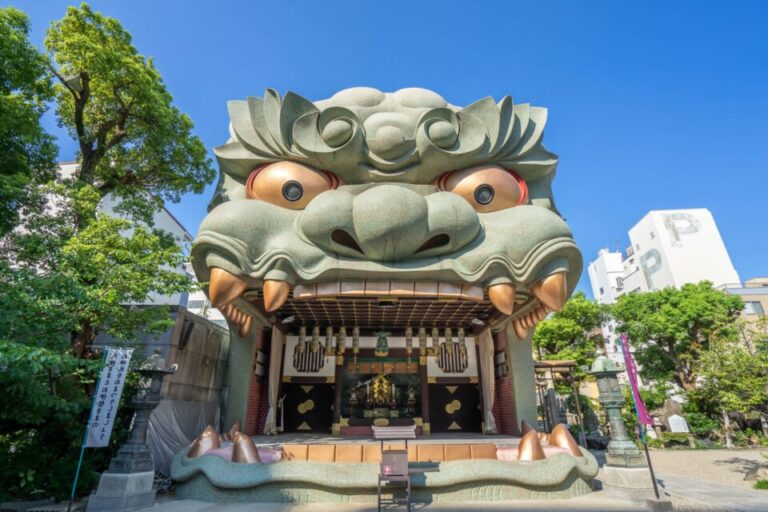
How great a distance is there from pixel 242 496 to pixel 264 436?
4.11m

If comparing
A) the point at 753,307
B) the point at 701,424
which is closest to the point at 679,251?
the point at 753,307

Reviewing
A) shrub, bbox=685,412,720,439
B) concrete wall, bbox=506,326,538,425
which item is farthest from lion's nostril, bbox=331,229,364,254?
shrub, bbox=685,412,720,439

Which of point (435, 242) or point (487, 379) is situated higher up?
point (435, 242)

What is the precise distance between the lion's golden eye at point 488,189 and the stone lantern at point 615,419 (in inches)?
183

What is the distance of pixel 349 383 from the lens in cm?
1400

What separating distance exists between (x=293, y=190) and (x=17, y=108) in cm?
599

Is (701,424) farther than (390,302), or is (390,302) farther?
(701,424)

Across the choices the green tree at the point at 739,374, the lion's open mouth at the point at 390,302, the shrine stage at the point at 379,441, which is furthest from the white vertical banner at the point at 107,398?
the green tree at the point at 739,374

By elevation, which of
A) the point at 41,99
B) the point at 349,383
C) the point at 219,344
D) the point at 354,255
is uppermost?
the point at 41,99

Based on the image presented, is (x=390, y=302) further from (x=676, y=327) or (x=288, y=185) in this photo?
(x=676, y=327)

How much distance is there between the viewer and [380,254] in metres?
8.71

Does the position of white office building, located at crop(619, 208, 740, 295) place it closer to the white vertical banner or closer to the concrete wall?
the concrete wall

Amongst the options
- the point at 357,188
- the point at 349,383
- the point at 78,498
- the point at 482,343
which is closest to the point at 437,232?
the point at 357,188

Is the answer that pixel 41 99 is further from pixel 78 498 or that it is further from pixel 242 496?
pixel 242 496
